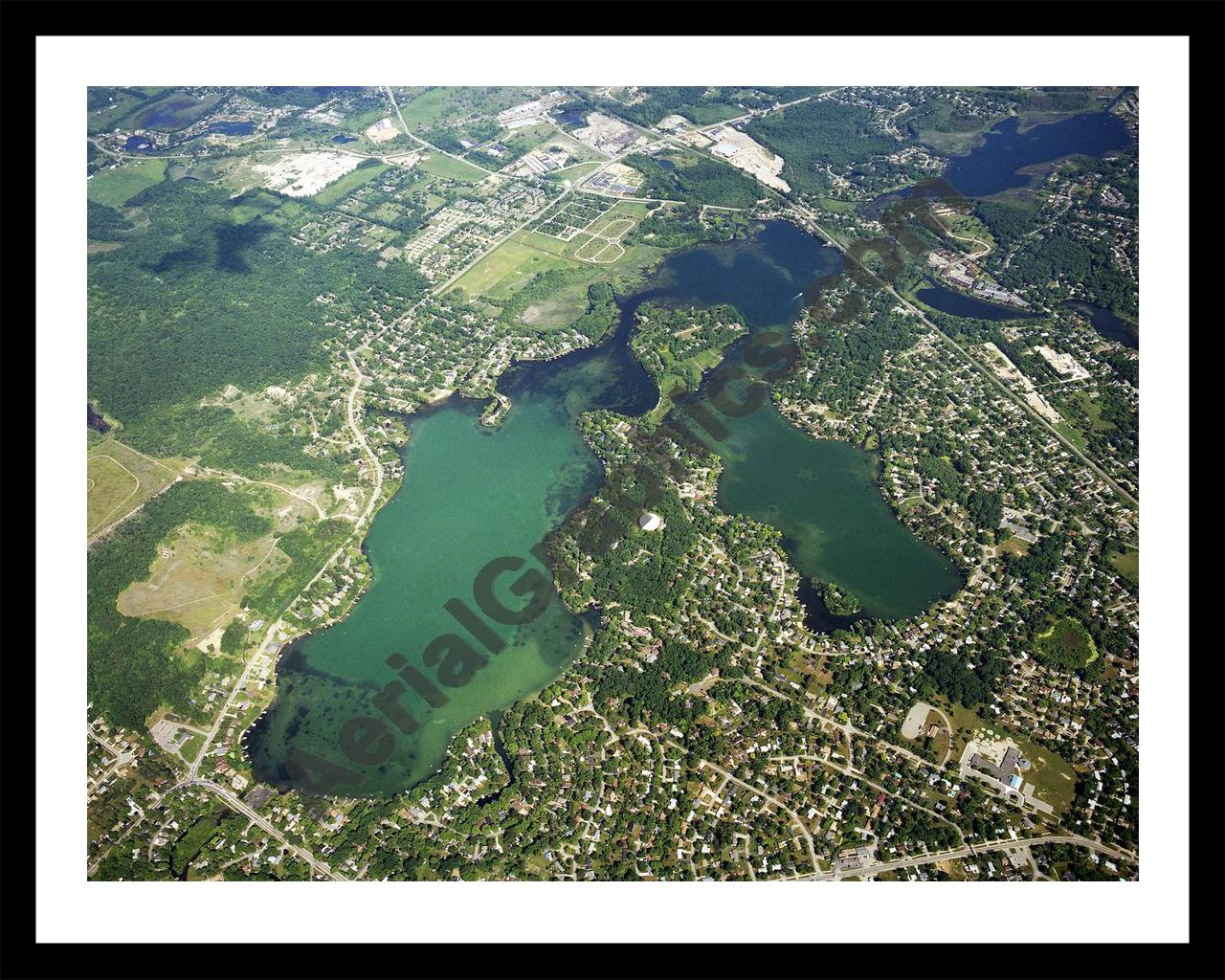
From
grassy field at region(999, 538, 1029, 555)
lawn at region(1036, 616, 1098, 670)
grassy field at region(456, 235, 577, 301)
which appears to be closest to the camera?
lawn at region(1036, 616, 1098, 670)

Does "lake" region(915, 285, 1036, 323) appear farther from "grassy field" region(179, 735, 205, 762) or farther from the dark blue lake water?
"grassy field" region(179, 735, 205, 762)

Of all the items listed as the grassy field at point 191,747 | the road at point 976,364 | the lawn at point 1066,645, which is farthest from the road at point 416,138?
the lawn at point 1066,645

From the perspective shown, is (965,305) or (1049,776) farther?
(965,305)

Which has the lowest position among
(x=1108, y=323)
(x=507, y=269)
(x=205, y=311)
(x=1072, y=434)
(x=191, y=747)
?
(x=191, y=747)

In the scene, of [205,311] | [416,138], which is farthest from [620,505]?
[416,138]

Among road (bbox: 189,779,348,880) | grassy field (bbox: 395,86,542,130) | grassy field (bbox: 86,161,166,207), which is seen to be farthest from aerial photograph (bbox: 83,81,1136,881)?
grassy field (bbox: 395,86,542,130)
